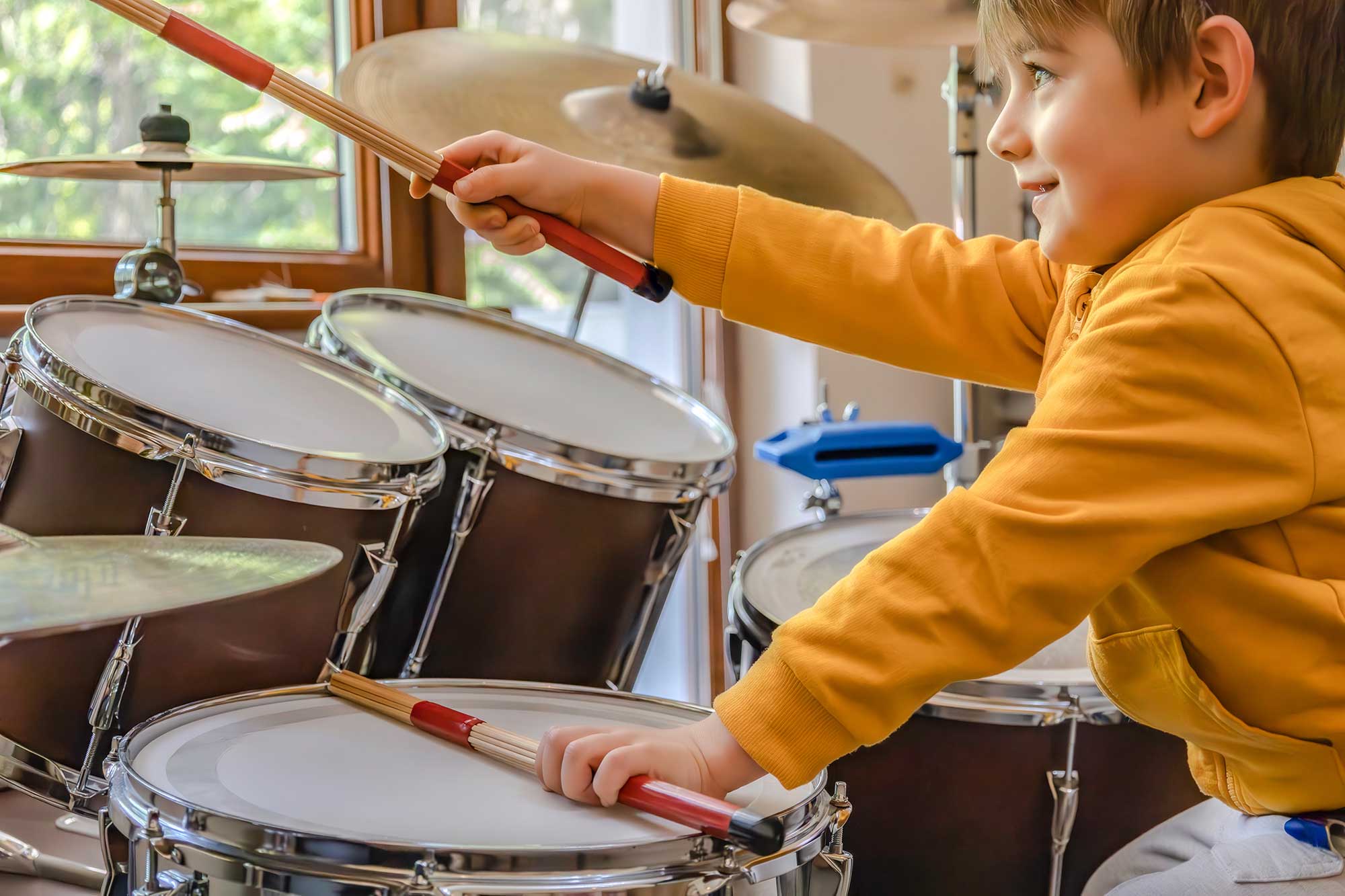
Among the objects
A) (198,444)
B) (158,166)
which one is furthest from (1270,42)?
(158,166)

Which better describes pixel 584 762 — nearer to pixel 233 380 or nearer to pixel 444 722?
pixel 444 722

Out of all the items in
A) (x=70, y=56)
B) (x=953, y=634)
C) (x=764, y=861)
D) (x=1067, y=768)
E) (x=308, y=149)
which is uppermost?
(x=70, y=56)

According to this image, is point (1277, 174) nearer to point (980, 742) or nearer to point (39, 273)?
point (980, 742)

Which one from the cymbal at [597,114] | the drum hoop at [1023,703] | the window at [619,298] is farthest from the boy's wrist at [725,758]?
the window at [619,298]

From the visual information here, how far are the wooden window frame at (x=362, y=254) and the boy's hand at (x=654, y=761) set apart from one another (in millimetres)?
1118

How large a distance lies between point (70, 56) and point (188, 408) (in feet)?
2.67

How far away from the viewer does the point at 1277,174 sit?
0.67 meters

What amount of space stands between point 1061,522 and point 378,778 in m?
0.38

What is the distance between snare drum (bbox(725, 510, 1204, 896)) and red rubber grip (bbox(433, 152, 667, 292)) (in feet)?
0.95

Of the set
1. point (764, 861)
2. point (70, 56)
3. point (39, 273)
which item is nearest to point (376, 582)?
point (764, 861)

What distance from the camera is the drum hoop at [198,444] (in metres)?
0.80

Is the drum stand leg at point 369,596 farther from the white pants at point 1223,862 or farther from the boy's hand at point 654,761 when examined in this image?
the white pants at point 1223,862

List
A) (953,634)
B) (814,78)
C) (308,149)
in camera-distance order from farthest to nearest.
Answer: (814,78)
(308,149)
(953,634)

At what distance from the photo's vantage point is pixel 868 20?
4.62 feet
